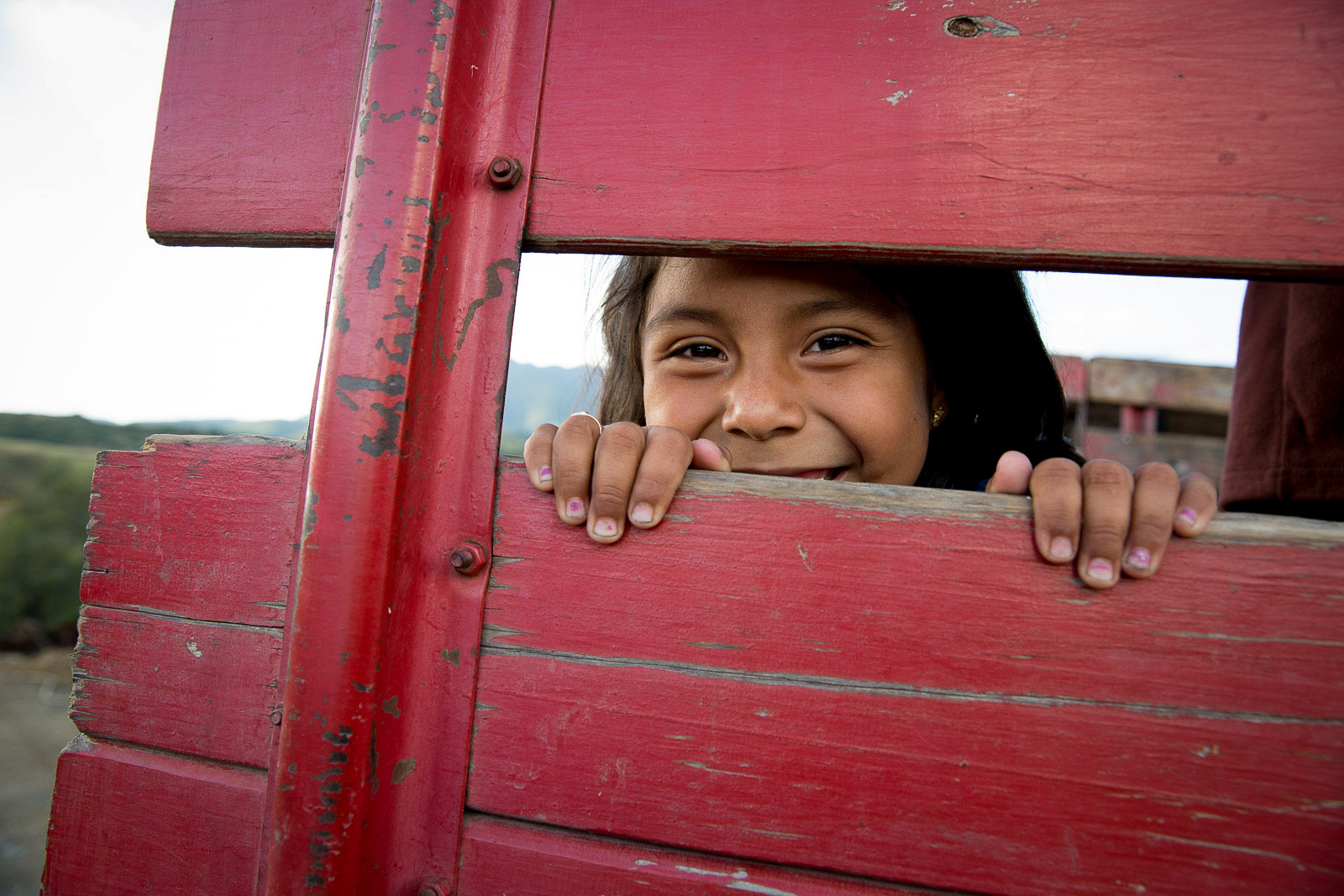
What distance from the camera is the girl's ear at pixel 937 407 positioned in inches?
64.9

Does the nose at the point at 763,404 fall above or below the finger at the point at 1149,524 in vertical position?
above

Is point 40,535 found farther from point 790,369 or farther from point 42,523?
point 790,369

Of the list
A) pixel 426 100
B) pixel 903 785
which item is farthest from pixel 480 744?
pixel 426 100

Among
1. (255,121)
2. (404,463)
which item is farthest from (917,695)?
(255,121)

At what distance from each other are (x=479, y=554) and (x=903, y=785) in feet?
1.57

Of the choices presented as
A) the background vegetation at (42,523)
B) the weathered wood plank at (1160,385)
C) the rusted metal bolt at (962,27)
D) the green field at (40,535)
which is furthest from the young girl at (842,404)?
the green field at (40,535)

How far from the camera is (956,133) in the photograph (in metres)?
0.70

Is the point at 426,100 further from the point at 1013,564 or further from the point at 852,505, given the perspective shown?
the point at 1013,564

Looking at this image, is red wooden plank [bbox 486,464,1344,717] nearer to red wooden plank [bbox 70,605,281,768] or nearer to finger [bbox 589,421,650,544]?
finger [bbox 589,421,650,544]

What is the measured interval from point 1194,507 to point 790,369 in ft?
2.27

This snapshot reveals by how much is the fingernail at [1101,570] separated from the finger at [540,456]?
54cm

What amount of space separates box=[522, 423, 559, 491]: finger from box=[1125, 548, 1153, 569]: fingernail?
1.88 ft

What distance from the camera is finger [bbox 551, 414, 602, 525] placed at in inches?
28.1

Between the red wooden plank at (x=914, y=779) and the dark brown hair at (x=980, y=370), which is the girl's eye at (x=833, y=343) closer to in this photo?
the dark brown hair at (x=980, y=370)
